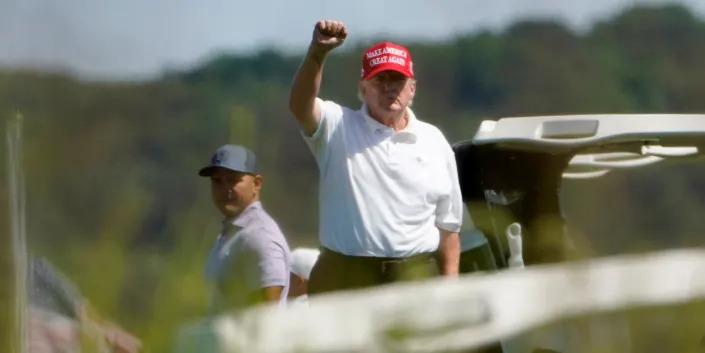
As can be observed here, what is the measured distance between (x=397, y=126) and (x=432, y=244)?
362 mm

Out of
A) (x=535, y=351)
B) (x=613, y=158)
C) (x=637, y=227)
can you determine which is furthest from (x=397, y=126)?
(x=535, y=351)

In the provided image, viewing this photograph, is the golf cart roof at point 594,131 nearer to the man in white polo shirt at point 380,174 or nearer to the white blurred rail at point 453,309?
the man in white polo shirt at point 380,174

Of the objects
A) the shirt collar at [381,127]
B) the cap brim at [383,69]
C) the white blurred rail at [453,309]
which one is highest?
the cap brim at [383,69]

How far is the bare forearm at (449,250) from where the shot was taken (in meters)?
4.26

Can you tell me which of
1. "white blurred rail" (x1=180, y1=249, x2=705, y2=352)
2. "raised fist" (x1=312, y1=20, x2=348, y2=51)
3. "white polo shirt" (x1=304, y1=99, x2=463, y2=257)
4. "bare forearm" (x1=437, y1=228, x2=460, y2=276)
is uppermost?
"raised fist" (x1=312, y1=20, x2=348, y2=51)

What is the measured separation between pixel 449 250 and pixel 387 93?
1.53ft

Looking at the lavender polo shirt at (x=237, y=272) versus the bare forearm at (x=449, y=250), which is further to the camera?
the bare forearm at (x=449, y=250)

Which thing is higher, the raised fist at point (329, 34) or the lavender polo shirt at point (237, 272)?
the raised fist at point (329, 34)

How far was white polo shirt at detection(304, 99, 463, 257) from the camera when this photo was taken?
423 cm

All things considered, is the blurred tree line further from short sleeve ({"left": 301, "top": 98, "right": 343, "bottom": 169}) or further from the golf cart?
the golf cart

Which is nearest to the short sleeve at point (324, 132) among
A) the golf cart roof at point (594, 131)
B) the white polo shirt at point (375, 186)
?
the white polo shirt at point (375, 186)

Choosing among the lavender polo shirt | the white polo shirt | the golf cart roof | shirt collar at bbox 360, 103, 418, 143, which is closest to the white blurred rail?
the lavender polo shirt

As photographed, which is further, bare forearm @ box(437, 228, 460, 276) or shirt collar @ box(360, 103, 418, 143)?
shirt collar @ box(360, 103, 418, 143)

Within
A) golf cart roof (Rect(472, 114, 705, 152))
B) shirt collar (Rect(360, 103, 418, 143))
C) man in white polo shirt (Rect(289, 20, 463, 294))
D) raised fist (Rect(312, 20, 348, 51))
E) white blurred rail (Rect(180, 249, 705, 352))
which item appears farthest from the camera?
golf cart roof (Rect(472, 114, 705, 152))
